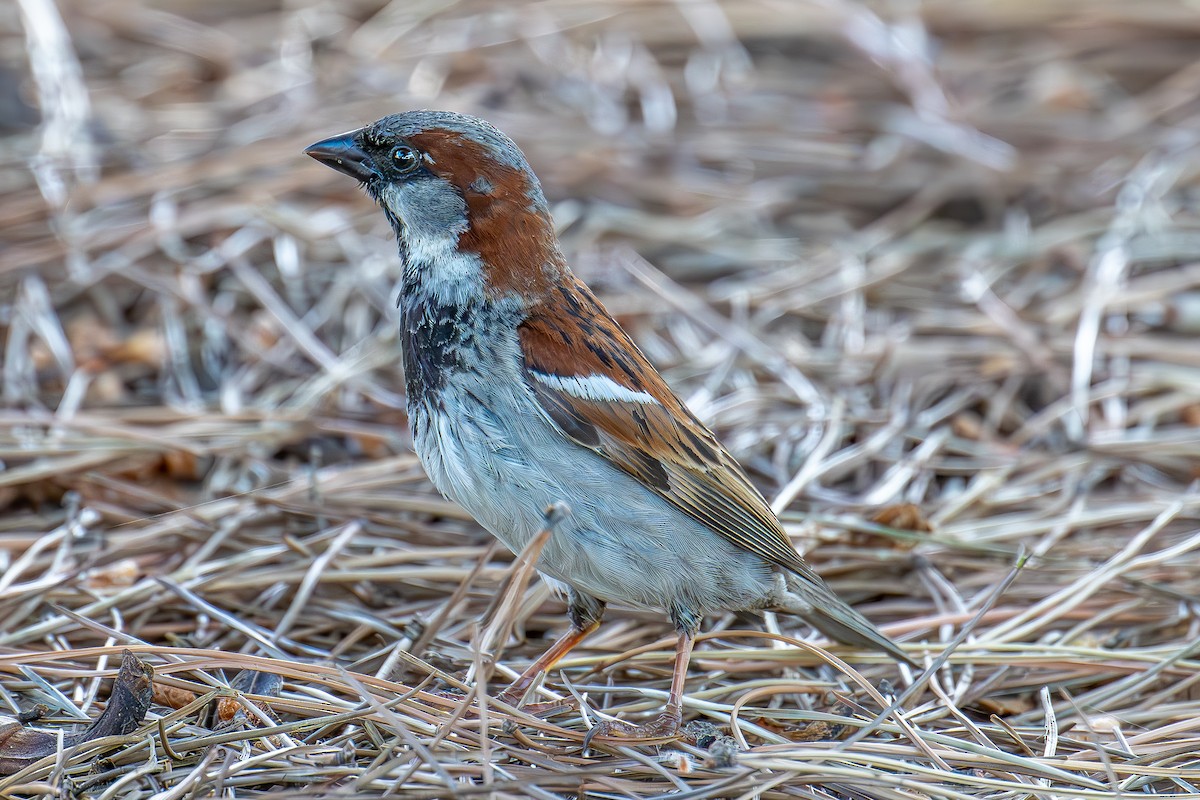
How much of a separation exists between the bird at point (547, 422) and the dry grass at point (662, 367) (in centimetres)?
22

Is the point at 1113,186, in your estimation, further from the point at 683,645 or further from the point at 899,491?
the point at 683,645

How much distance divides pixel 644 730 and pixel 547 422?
2.77ft

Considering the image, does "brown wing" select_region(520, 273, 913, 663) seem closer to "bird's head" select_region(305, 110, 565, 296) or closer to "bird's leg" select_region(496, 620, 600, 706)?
"bird's head" select_region(305, 110, 565, 296)

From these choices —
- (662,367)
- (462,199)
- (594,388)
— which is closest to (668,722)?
(594,388)

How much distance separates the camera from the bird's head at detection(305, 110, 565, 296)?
133 inches

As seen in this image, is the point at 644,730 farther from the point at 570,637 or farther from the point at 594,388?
the point at 594,388

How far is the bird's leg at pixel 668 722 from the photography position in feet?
10.0

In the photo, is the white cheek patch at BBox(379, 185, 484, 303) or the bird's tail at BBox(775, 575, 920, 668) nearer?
the white cheek patch at BBox(379, 185, 484, 303)

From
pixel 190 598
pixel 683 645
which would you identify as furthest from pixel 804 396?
pixel 190 598

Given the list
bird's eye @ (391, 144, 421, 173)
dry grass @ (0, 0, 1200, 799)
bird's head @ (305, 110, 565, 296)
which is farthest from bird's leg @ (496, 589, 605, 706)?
bird's eye @ (391, 144, 421, 173)

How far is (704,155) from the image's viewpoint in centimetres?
660

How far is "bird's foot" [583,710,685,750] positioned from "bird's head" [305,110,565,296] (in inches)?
46.7

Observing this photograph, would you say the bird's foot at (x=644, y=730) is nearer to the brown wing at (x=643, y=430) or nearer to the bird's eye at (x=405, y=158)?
the brown wing at (x=643, y=430)

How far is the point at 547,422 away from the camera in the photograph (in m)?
3.15
